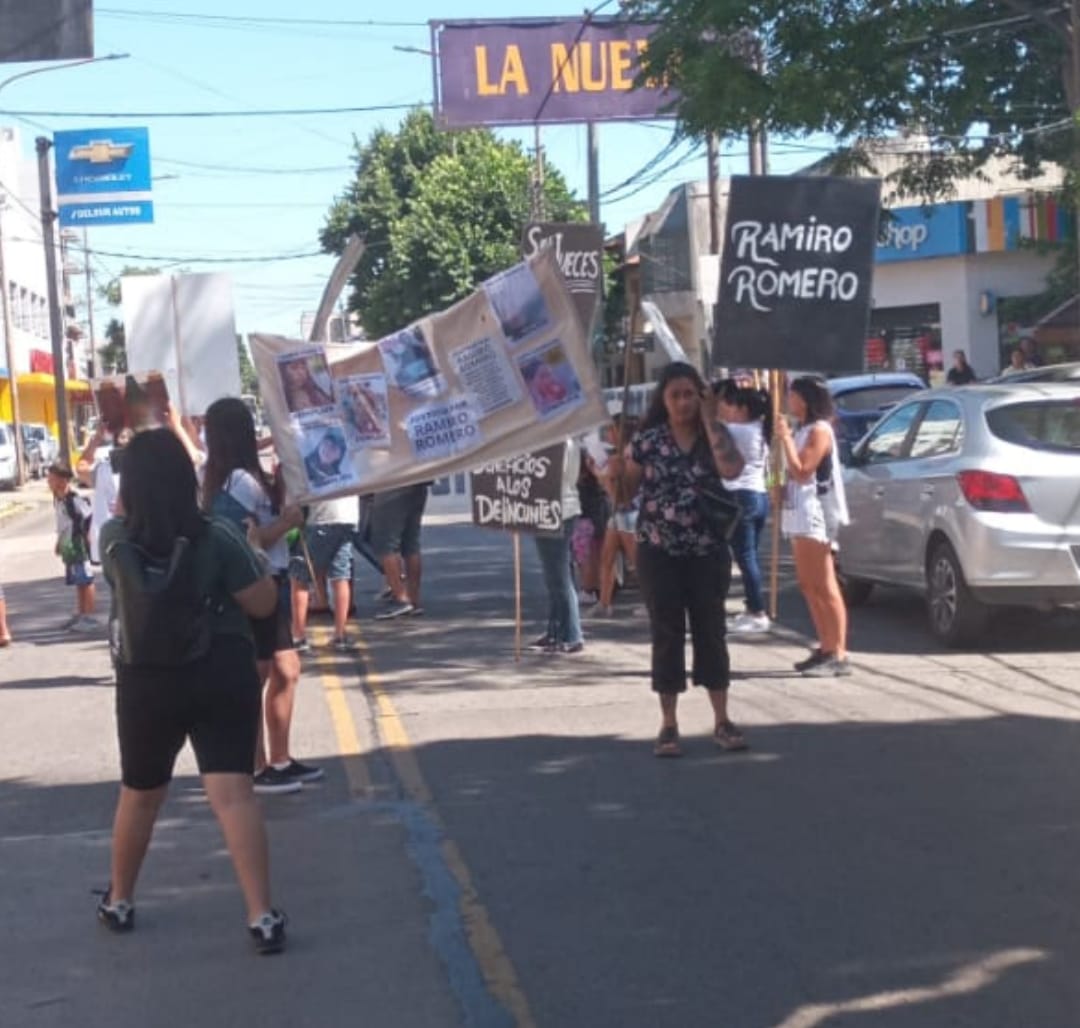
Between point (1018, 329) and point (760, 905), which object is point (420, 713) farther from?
point (1018, 329)

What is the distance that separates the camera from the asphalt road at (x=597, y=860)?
556 centimetres

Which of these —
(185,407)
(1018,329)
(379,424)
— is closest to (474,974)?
(379,424)

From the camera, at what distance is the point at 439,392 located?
418 inches

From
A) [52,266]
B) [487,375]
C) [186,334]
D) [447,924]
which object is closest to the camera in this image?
[447,924]

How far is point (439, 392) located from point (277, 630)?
9.55 ft

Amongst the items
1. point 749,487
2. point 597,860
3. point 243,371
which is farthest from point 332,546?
point 243,371

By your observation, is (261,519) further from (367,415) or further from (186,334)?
(186,334)

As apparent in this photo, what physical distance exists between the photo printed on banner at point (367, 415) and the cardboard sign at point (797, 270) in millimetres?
2532

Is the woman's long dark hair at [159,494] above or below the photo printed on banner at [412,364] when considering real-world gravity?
below

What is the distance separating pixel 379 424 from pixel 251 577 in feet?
15.0

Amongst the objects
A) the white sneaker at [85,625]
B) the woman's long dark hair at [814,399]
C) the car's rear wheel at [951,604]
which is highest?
the woman's long dark hair at [814,399]

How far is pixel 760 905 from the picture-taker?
637cm

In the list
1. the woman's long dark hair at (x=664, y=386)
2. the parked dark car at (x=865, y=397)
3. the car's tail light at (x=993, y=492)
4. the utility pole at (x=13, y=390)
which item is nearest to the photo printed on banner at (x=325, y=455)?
the woman's long dark hair at (x=664, y=386)

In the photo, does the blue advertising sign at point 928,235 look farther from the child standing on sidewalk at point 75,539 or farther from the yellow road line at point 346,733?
the yellow road line at point 346,733
